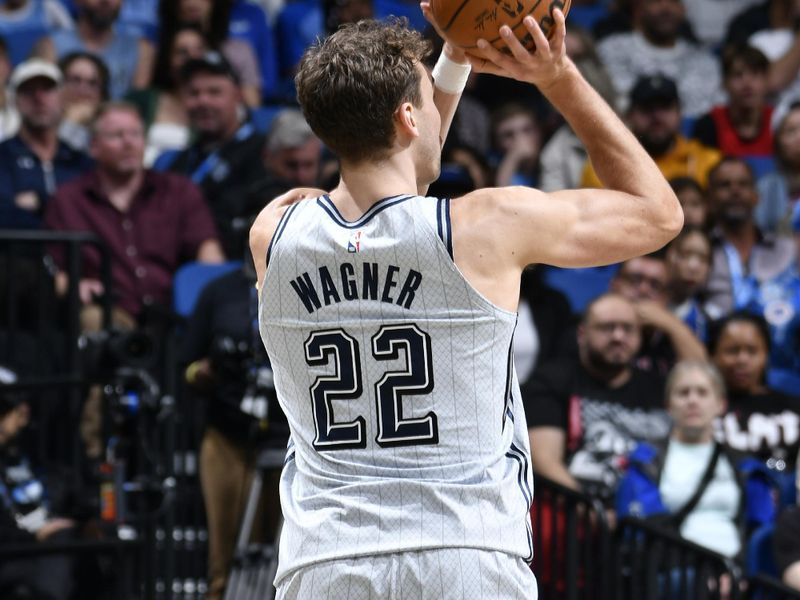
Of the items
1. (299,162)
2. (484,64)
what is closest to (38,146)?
(299,162)

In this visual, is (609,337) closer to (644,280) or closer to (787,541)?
(644,280)

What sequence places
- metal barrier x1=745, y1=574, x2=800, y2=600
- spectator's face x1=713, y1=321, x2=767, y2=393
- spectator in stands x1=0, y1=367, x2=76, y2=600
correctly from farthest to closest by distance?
1. spectator's face x1=713, y1=321, x2=767, y2=393
2. spectator in stands x1=0, y1=367, x2=76, y2=600
3. metal barrier x1=745, y1=574, x2=800, y2=600

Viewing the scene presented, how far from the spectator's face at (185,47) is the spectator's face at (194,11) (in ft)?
0.91

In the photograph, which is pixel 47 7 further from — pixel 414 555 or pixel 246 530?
pixel 414 555

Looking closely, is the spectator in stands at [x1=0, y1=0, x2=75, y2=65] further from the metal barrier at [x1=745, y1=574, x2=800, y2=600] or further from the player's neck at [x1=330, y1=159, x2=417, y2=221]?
the player's neck at [x1=330, y1=159, x2=417, y2=221]

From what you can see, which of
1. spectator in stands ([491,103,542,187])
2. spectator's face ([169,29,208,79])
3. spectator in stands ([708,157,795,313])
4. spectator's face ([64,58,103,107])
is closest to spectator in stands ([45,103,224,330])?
spectator's face ([64,58,103,107])

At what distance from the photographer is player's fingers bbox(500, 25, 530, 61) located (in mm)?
2979

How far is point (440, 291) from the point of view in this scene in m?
2.96

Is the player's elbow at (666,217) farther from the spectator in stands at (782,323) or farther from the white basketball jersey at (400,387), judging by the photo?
the spectator in stands at (782,323)

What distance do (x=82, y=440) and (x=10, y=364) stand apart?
63cm

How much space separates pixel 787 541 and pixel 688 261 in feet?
8.66

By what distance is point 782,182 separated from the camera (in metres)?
9.74

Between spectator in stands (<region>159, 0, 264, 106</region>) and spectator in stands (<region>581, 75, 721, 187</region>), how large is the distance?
269cm

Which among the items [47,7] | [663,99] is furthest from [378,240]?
[47,7]
